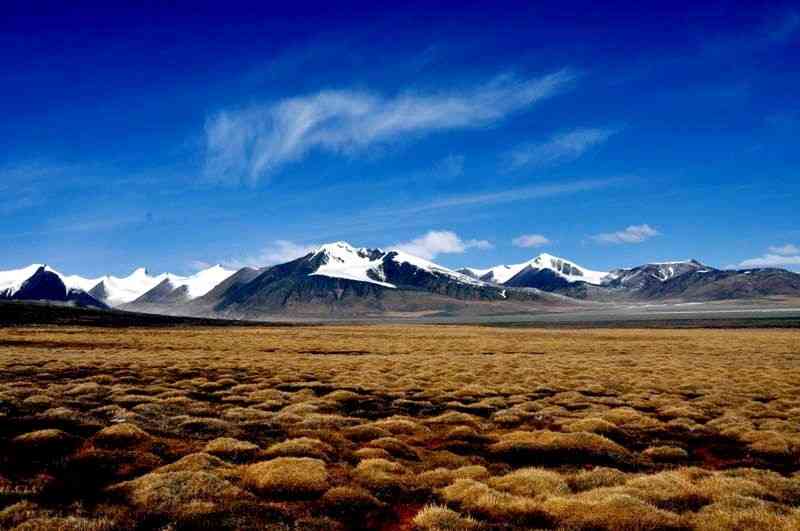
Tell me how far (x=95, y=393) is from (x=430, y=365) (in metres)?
30.1

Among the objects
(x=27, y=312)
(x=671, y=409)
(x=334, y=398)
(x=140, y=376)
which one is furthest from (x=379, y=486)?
(x=27, y=312)

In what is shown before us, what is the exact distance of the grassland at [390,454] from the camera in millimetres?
13812

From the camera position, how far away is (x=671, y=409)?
98.2ft

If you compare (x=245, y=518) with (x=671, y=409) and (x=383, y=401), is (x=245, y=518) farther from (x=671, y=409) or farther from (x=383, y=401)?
(x=671, y=409)

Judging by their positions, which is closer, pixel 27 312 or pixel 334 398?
pixel 334 398

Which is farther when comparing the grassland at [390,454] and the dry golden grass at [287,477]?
the dry golden grass at [287,477]

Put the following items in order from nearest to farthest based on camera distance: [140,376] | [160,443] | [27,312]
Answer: [160,443] → [140,376] → [27,312]

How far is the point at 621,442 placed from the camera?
2312 cm

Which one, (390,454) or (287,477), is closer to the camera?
(287,477)

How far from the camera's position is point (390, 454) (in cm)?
2027

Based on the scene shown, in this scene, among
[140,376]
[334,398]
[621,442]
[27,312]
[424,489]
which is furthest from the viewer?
[27,312]

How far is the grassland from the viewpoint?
45.3ft

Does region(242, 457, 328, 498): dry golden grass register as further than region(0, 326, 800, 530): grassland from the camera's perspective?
Yes

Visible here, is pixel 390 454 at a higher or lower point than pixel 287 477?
lower
